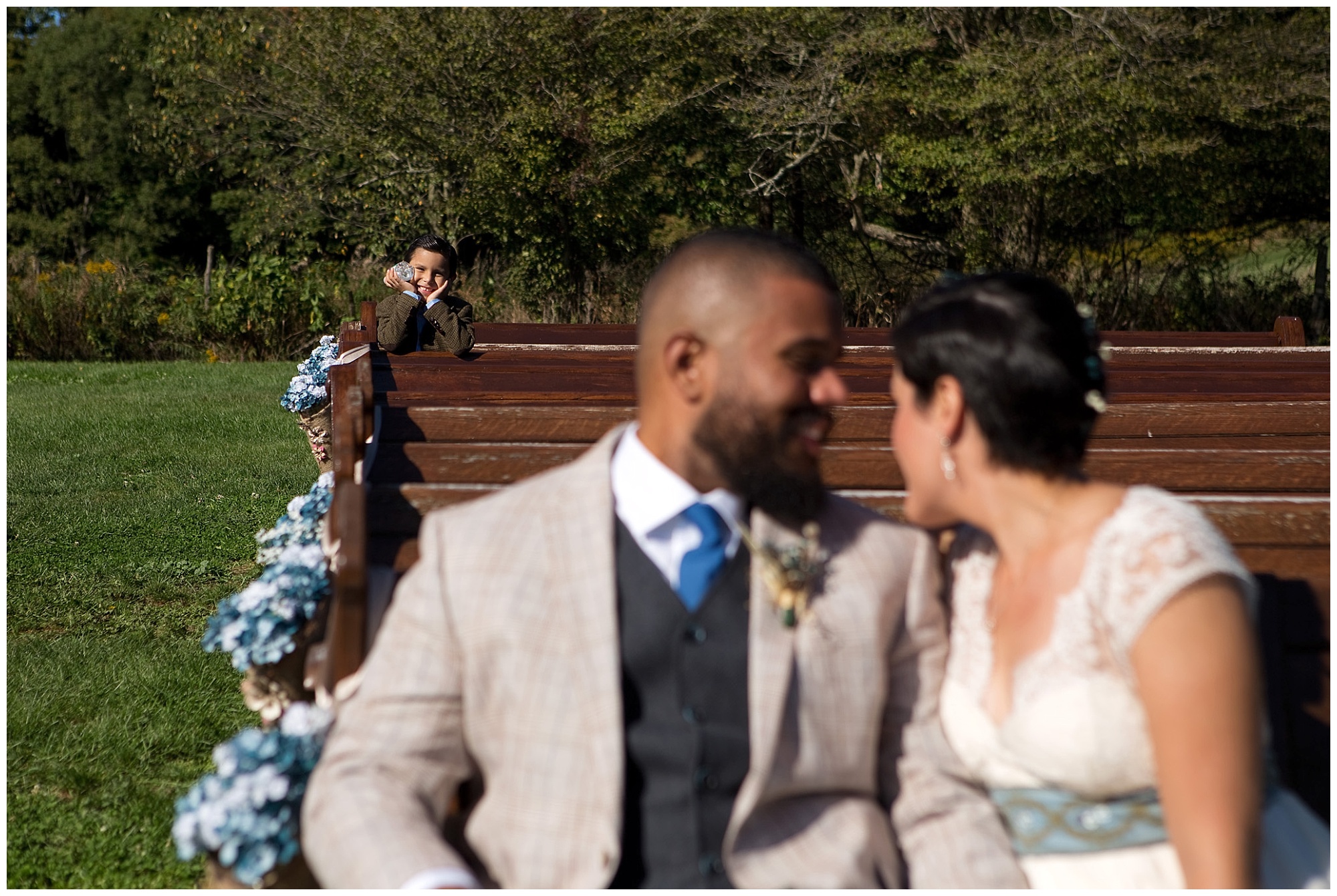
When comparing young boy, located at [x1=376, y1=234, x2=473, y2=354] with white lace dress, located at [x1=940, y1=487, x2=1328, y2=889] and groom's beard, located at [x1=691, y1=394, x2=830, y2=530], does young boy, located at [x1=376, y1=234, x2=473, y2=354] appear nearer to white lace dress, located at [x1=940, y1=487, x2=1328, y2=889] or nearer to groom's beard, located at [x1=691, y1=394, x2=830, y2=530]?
groom's beard, located at [x1=691, y1=394, x2=830, y2=530]

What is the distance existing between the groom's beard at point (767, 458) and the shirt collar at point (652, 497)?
0.13 feet

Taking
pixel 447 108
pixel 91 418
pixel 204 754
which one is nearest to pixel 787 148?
pixel 447 108

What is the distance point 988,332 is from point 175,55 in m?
19.9

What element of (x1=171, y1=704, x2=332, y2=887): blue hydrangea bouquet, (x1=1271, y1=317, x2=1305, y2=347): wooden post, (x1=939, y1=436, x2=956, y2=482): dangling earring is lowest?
(x1=171, y1=704, x2=332, y2=887): blue hydrangea bouquet

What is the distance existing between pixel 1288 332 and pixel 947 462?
545 centimetres

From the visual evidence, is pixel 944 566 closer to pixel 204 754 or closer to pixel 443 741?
pixel 443 741

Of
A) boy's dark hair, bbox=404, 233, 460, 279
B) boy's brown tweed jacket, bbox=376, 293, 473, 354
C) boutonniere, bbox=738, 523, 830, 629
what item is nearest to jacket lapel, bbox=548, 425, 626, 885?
boutonniere, bbox=738, 523, 830, 629

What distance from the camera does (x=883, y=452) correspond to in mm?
3383

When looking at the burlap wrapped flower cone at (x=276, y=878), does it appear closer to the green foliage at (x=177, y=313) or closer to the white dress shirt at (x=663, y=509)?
the white dress shirt at (x=663, y=509)

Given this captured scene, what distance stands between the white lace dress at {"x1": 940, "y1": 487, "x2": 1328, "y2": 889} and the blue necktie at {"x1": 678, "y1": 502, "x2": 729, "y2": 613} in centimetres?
53

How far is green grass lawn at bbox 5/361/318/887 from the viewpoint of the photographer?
154 inches

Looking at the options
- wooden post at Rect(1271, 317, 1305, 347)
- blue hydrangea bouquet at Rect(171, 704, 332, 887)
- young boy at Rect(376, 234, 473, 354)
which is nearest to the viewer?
blue hydrangea bouquet at Rect(171, 704, 332, 887)

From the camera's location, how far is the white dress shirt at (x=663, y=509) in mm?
2109

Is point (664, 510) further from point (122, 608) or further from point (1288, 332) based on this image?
point (1288, 332)
